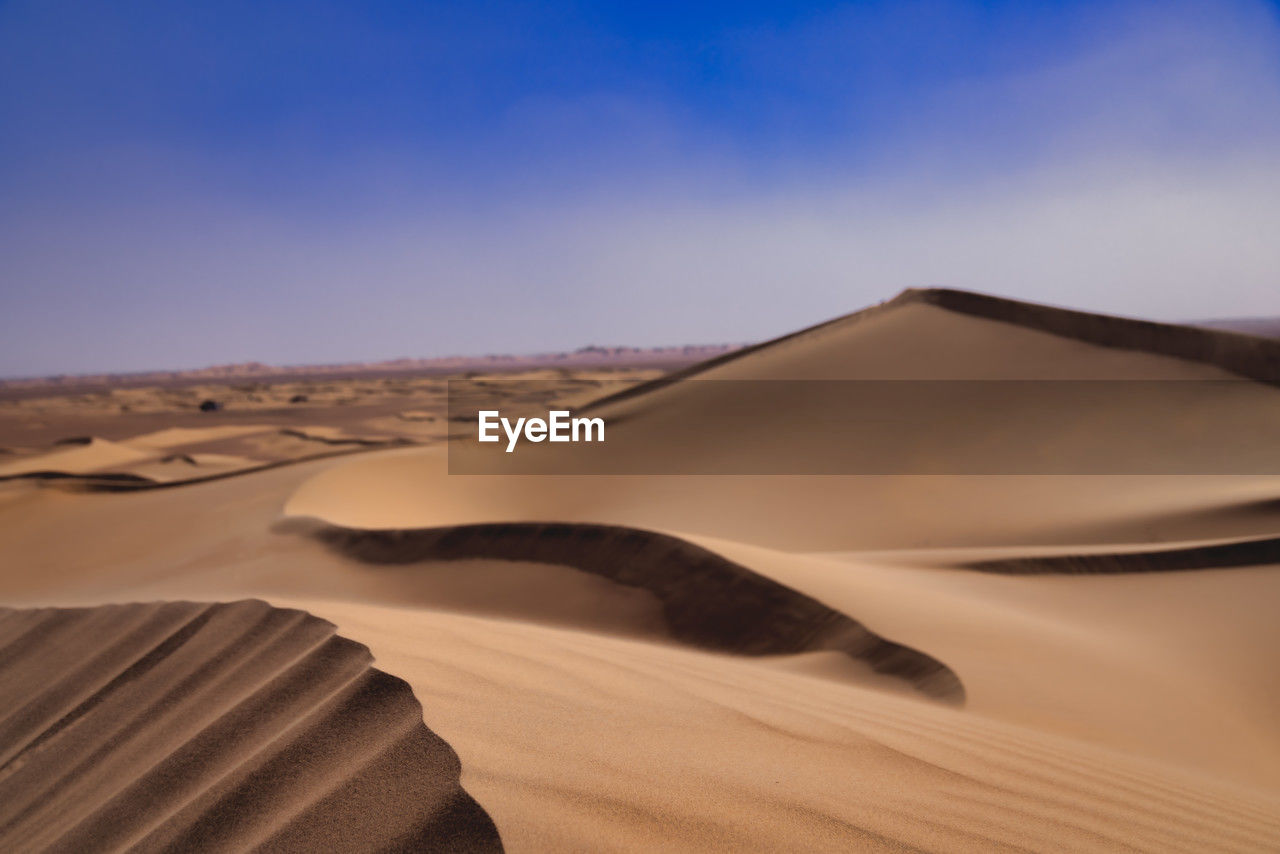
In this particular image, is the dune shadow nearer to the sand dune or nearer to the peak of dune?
the sand dune

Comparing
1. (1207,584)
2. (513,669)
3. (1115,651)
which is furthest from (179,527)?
(1207,584)

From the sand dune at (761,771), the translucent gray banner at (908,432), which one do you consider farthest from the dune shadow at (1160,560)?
the translucent gray banner at (908,432)

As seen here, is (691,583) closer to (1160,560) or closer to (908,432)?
(1160,560)

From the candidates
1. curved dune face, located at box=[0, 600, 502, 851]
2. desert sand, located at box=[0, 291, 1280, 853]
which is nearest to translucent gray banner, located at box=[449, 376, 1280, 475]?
desert sand, located at box=[0, 291, 1280, 853]

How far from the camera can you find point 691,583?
18.7ft

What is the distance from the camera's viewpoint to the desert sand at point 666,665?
199 cm

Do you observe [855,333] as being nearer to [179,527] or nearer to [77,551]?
[179,527]

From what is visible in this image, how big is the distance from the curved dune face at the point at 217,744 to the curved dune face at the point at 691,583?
110 inches

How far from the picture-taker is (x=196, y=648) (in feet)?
11.7

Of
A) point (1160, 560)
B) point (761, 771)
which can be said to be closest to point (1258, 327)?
point (1160, 560)

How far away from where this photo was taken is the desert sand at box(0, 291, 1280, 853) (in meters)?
1.99

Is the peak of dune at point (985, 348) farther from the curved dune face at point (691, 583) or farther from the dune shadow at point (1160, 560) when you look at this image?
the curved dune face at point (691, 583)

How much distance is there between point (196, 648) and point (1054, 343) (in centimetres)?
1601

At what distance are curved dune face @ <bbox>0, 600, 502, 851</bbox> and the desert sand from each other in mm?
14
